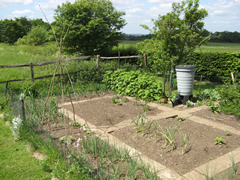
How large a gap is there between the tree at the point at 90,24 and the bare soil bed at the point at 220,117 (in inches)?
397

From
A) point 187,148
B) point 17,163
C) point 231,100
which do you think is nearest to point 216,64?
point 231,100

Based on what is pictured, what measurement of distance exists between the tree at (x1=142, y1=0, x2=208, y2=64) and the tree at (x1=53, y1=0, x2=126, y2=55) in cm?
617

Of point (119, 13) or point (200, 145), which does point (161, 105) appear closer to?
point (200, 145)

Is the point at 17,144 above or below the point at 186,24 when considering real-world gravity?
below

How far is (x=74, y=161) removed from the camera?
2.84 meters

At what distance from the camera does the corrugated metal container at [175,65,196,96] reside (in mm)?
6390

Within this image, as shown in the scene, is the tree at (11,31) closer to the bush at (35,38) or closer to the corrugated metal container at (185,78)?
the bush at (35,38)

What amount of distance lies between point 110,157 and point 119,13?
14.0 metres

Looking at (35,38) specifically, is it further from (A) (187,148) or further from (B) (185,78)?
(A) (187,148)

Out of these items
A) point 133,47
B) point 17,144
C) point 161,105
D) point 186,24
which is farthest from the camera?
point 133,47

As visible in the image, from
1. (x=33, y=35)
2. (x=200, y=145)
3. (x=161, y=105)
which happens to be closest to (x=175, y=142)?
Answer: (x=200, y=145)

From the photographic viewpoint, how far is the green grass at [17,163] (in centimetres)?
319

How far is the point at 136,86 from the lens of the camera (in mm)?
6965

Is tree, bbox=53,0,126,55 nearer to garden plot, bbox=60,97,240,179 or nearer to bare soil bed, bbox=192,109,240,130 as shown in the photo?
garden plot, bbox=60,97,240,179
